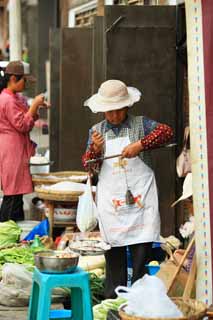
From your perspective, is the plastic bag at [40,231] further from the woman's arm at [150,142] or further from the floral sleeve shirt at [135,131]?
the woman's arm at [150,142]

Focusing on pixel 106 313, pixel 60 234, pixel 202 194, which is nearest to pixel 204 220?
pixel 202 194

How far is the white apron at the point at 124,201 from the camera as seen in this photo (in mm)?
7598

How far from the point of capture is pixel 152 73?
380 inches

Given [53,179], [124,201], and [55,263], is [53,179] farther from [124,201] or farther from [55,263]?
[55,263]

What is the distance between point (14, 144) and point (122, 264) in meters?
3.60

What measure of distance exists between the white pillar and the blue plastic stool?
9.31m

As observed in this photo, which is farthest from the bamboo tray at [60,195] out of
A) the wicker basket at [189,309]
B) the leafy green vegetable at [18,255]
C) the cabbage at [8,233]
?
the wicker basket at [189,309]

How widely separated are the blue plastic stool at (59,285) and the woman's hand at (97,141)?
46.7 inches

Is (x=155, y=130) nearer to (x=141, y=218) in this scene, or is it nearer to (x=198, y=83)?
(x=141, y=218)

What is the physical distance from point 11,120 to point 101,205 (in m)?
3.39

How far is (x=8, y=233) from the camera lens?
10094 mm

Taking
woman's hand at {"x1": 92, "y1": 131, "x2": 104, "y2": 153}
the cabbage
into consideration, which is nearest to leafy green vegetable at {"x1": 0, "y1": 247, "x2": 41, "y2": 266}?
the cabbage

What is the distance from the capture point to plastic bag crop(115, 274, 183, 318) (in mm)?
5500

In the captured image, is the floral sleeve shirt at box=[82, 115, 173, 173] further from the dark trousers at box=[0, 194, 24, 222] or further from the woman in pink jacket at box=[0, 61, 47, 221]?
the dark trousers at box=[0, 194, 24, 222]
